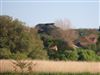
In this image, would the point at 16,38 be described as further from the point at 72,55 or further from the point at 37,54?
the point at 72,55

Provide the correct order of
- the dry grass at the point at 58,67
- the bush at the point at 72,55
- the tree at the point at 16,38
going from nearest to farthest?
the dry grass at the point at 58,67 → the tree at the point at 16,38 → the bush at the point at 72,55

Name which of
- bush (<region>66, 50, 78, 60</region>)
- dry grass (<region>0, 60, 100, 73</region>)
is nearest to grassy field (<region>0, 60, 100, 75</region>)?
dry grass (<region>0, 60, 100, 73</region>)

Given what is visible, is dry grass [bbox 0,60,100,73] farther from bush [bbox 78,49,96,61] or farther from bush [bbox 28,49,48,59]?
bush [bbox 78,49,96,61]

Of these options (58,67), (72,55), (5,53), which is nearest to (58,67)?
(58,67)

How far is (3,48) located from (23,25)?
388 cm

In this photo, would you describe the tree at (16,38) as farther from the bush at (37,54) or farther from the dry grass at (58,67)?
the dry grass at (58,67)

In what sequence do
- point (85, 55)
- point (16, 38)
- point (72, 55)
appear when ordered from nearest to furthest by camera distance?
1. point (16, 38)
2. point (72, 55)
3. point (85, 55)

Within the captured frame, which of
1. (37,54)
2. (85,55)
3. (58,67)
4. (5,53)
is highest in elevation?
(58,67)

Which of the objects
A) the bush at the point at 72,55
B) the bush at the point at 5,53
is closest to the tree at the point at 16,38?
the bush at the point at 5,53

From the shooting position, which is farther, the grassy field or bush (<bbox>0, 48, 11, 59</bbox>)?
bush (<bbox>0, 48, 11, 59</bbox>)

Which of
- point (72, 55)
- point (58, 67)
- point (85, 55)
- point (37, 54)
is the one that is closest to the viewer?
point (58, 67)

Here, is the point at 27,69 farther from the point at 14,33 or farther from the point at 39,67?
the point at 14,33

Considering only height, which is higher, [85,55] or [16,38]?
[16,38]

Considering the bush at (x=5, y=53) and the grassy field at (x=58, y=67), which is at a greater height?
the grassy field at (x=58, y=67)
